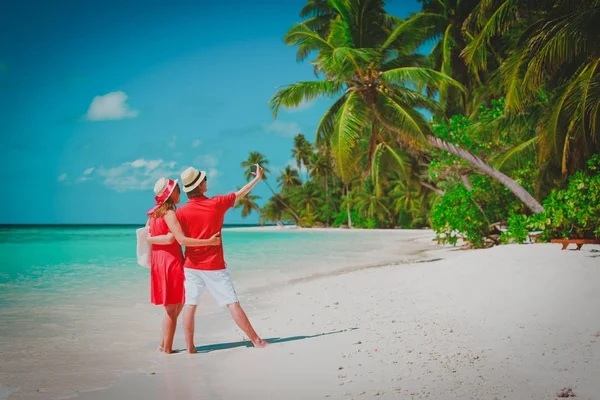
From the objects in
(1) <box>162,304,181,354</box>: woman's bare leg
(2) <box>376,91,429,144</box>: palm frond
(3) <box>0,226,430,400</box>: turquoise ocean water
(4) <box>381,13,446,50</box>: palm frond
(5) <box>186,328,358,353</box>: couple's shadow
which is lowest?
(3) <box>0,226,430,400</box>: turquoise ocean water

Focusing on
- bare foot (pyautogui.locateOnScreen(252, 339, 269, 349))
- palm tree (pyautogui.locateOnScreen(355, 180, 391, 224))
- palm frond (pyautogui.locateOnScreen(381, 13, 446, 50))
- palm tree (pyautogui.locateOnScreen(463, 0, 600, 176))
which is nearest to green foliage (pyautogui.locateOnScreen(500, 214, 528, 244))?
palm tree (pyautogui.locateOnScreen(463, 0, 600, 176))

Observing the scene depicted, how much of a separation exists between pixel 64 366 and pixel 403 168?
65.8 feet

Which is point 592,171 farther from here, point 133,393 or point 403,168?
point 403,168

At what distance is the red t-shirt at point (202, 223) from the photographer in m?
3.83

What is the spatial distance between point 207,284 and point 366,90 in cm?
1143

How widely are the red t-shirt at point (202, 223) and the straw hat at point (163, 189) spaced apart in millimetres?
166

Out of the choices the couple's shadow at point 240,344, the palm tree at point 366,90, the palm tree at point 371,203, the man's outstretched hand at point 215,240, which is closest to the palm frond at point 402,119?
the palm tree at point 366,90

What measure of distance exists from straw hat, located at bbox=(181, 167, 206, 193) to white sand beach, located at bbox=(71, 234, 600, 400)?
1.50 meters

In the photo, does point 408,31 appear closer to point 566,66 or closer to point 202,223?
point 566,66

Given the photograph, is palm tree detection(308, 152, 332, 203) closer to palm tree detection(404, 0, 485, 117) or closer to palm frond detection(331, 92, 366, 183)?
palm tree detection(404, 0, 485, 117)

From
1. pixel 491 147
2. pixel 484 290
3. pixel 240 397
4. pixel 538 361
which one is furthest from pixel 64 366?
pixel 491 147

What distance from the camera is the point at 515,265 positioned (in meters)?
7.21

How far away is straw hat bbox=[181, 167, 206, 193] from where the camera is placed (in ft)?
12.5

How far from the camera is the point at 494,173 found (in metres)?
12.6
